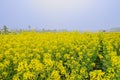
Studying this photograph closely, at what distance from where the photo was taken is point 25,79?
835 cm

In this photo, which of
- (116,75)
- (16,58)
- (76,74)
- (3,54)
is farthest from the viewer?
(3,54)

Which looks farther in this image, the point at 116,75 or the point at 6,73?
the point at 6,73

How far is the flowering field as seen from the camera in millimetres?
8461

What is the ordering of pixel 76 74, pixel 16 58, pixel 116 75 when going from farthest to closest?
pixel 16 58
pixel 76 74
pixel 116 75

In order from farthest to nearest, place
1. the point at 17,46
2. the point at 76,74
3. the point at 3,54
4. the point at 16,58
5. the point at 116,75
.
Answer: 1. the point at 17,46
2. the point at 3,54
3. the point at 16,58
4. the point at 76,74
5. the point at 116,75

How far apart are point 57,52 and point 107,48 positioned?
164 centimetres

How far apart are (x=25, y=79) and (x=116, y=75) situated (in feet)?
7.05

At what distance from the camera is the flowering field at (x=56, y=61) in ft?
27.8

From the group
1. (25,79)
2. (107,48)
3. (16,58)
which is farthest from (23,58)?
(107,48)

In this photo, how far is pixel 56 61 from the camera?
10.1 metres

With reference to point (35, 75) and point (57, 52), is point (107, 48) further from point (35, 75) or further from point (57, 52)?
point (35, 75)

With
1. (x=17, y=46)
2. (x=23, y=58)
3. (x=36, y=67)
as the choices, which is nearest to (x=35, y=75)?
(x=36, y=67)

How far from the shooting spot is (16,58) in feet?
32.4

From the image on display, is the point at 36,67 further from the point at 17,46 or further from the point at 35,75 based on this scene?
the point at 17,46
